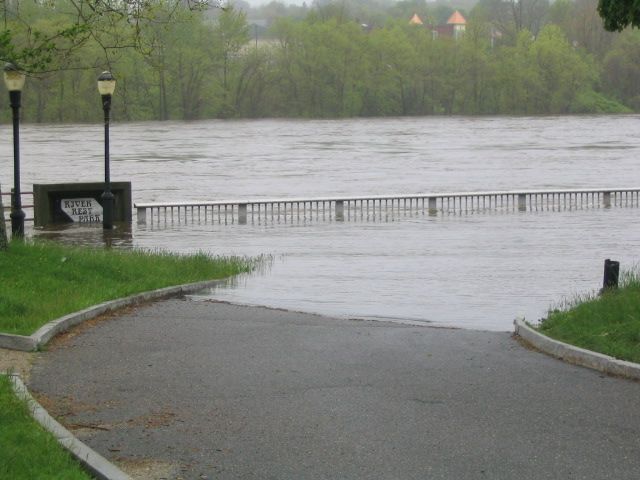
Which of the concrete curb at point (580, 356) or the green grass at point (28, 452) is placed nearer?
the green grass at point (28, 452)

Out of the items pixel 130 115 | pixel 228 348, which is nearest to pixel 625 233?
pixel 228 348

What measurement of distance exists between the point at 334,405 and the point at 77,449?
7.12 ft

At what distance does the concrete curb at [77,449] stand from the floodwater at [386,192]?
724cm

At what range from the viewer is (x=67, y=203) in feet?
92.7

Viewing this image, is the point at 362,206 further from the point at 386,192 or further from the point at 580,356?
the point at 580,356

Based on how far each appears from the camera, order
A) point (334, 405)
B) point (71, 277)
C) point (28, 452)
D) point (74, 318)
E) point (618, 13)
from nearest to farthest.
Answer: point (28, 452)
point (334, 405)
point (74, 318)
point (618, 13)
point (71, 277)

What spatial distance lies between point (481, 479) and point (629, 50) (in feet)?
417

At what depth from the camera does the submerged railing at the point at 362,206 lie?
3275 centimetres

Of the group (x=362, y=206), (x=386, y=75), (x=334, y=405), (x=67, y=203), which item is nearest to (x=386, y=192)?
(x=362, y=206)

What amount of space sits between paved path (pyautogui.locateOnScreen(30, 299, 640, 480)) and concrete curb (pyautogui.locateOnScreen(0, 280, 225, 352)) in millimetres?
232

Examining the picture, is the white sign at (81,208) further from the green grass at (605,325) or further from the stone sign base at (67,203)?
the green grass at (605,325)

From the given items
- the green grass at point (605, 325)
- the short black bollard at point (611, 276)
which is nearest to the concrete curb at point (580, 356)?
the green grass at point (605, 325)

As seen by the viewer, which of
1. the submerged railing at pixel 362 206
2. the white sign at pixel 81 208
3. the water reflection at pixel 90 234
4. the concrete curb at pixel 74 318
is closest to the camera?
the concrete curb at pixel 74 318

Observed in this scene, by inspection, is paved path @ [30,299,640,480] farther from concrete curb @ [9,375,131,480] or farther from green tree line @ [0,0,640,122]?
green tree line @ [0,0,640,122]
